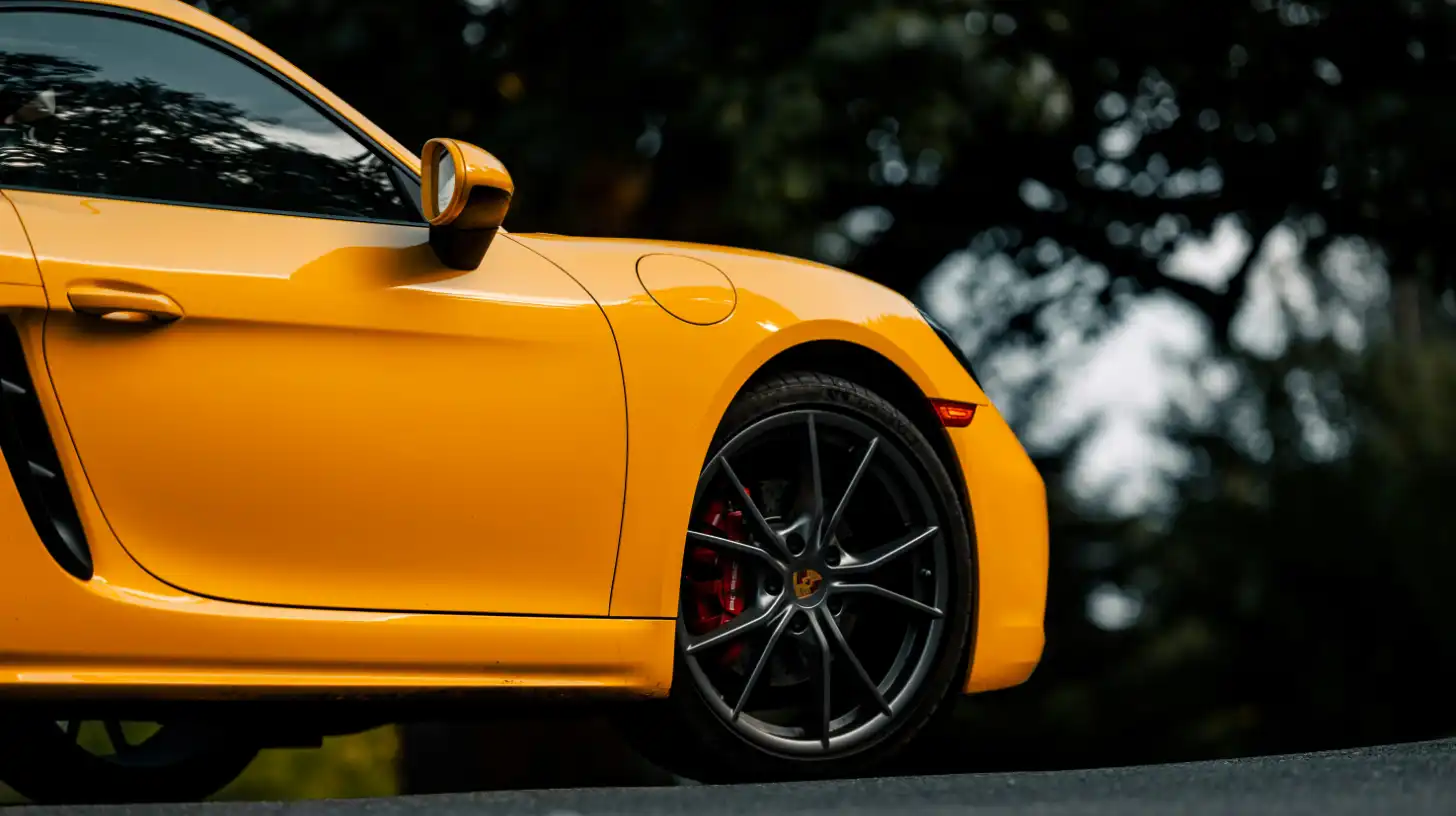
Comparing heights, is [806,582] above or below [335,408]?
below

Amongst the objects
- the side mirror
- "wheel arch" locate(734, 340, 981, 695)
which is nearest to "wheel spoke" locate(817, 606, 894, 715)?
"wheel arch" locate(734, 340, 981, 695)

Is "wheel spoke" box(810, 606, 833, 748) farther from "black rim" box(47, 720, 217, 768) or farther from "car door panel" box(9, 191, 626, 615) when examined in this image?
"black rim" box(47, 720, 217, 768)

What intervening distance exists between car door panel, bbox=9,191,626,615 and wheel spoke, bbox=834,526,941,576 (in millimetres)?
573

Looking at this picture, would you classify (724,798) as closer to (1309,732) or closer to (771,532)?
(771,532)

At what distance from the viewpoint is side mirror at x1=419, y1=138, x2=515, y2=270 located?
361 centimetres

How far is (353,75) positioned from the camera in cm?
835

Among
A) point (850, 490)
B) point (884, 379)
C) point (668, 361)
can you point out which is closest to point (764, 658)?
point (850, 490)

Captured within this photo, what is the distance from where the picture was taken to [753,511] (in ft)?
13.2

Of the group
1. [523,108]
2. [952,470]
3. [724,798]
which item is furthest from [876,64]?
[724,798]

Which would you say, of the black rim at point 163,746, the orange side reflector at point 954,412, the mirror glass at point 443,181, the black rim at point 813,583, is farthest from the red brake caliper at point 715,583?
the black rim at point 163,746

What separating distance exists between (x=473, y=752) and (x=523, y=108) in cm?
304

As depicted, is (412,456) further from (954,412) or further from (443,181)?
(954,412)

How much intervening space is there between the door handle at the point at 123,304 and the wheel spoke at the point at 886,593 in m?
1.51

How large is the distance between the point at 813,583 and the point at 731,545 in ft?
0.69
